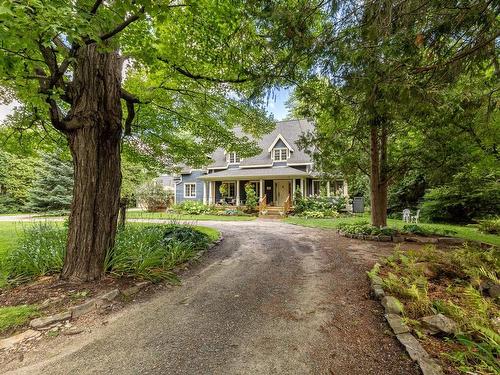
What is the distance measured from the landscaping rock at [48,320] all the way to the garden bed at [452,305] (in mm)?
4150

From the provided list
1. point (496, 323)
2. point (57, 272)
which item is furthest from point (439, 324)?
point (57, 272)

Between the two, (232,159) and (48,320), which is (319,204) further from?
(48,320)

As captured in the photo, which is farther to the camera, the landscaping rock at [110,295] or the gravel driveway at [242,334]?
the landscaping rock at [110,295]

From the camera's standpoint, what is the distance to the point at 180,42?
4.84 meters

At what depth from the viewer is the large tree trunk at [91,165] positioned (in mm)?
3963

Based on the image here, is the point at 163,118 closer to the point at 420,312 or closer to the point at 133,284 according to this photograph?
the point at 133,284

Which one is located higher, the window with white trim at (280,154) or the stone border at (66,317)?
the window with white trim at (280,154)

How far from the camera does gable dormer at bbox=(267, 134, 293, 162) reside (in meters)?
20.0

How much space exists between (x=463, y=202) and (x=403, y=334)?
13200mm

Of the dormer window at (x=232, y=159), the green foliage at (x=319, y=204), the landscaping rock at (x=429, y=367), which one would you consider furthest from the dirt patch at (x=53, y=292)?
the dormer window at (x=232, y=159)

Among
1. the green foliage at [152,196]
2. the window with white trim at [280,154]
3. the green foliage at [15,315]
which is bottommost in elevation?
the green foliage at [15,315]

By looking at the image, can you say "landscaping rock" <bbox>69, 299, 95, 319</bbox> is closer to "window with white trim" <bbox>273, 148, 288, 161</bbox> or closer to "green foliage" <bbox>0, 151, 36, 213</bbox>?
"window with white trim" <bbox>273, 148, 288, 161</bbox>

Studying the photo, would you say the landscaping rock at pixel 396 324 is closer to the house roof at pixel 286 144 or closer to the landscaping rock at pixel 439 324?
the landscaping rock at pixel 439 324

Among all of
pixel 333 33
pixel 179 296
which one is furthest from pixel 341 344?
pixel 333 33
